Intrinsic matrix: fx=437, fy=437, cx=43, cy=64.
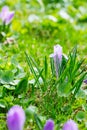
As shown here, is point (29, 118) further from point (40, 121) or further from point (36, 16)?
point (36, 16)

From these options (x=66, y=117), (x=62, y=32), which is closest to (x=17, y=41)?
(x=62, y=32)

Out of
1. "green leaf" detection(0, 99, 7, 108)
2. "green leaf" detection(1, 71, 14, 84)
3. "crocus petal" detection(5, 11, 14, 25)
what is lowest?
"green leaf" detection(0, 99, 7, 108)

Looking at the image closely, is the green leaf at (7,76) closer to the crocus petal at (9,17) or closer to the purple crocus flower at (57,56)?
the purple crocus flower at (57,56)

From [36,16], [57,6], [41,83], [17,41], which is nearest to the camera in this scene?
[41,83]

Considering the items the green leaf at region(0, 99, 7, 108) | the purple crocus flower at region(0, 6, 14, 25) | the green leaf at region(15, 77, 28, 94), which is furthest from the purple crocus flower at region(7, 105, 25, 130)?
the purple crocus flower at region(0, 6, 14, 25)

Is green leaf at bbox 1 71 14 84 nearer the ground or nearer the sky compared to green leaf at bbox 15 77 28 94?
nearer the sky

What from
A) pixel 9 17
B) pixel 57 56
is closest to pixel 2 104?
pixel 57 56

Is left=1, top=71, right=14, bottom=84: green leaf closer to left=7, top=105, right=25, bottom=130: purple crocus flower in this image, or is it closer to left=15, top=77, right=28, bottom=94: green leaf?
left=15, top=77, right=28, bottom=94: green leaf

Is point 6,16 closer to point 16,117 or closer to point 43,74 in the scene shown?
point 43,74

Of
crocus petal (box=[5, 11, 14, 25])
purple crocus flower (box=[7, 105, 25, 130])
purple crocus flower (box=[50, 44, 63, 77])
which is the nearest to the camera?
purple crocus flower (box=[7, 105, 25, 130])
